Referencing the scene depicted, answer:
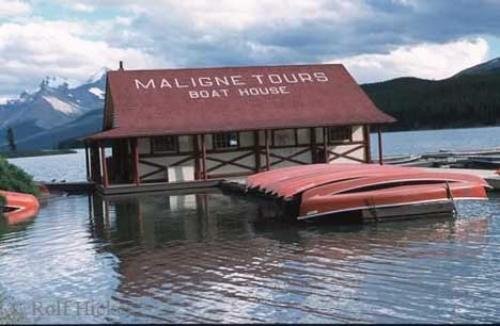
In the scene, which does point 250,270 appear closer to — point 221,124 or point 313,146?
point 221,124

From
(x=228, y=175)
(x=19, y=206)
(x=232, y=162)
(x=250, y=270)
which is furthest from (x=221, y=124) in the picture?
(x=250, y=270)

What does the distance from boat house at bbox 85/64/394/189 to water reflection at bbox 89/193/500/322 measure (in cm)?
1093

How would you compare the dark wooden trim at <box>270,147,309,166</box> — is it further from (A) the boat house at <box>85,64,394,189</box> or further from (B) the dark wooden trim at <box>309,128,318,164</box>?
(B) the dark wooden trim at <box>309,128,318,164</box>

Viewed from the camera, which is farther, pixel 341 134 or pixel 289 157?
pixel 341 134

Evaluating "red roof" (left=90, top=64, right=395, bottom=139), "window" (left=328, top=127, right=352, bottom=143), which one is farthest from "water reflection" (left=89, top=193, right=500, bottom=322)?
"window" (left=328, top=127, right=352, bottom=143)

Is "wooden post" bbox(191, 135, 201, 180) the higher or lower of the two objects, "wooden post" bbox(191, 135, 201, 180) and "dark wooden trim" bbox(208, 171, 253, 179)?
the higher

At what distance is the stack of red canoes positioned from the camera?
57.5 feet

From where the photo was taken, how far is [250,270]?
12094 millimetres

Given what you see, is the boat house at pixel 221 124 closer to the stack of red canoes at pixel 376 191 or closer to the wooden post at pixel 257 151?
the wooden post at pixel 257 151

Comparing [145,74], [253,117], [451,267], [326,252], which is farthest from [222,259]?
[145,74]

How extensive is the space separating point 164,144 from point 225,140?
2.61m

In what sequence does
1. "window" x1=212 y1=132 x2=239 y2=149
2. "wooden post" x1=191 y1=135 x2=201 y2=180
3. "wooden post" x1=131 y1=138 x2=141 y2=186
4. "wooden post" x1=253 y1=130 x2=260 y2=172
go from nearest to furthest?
"wooden post" x1=131 y1=138 x2=141 y2=186
"wooden post" x1=191 y1=135 x2=201 y2=180
"window" x1=212 y1=132 x2=239 y2=149
"wooden post" x1=253 y1=130 x2=260 y2=172

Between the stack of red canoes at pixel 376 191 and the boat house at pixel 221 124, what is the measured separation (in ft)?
36.8

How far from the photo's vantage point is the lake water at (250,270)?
9.36 m
